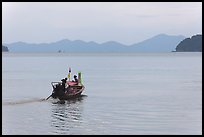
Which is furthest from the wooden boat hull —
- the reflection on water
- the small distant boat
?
the reflection on water

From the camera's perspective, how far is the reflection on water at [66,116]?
25047 millimetres

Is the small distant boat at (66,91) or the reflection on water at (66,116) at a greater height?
the small distant boat at (66,91)

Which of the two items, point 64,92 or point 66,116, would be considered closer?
point 66,116

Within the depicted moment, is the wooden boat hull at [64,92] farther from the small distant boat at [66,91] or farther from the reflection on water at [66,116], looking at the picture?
the reflection on water at [66,116]

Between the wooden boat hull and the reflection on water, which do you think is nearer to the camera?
the reflection on water

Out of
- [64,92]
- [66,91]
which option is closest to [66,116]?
[64,92]

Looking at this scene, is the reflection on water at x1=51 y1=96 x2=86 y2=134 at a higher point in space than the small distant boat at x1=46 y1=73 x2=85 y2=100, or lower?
lower

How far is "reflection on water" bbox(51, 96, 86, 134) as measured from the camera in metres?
25.0

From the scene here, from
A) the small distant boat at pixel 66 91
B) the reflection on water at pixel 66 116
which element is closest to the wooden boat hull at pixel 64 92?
the small distant boat at pixel 66 91

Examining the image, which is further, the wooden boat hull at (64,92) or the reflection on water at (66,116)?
the wooden boat hull at (64,92)

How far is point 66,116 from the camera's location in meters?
29.6

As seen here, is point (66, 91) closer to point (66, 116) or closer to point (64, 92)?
point (64, 92)

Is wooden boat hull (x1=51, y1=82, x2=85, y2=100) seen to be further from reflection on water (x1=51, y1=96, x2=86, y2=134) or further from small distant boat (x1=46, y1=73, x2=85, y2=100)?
reflection on water (x1=51, y1=96, x2=86, y2=134)

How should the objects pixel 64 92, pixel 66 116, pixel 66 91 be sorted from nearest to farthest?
pixel 66 116
pixel 64 92
pixel 66 91
